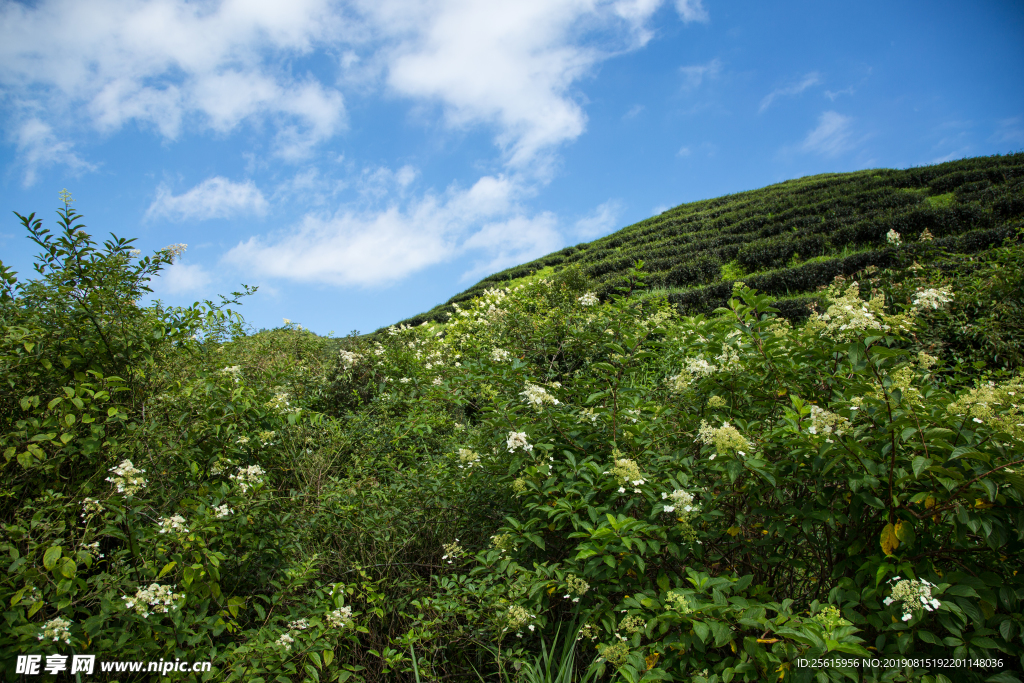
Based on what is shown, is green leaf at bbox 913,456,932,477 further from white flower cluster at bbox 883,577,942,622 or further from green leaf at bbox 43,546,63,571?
green leaf at bbox 43,546,63,571

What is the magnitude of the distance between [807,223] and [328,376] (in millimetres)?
13986

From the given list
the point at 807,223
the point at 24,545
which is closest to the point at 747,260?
the point at 807,223

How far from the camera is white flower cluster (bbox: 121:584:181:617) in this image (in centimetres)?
190

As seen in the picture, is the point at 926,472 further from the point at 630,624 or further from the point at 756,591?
the point at 630,624

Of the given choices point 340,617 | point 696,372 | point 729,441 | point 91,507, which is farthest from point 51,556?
point 696,372

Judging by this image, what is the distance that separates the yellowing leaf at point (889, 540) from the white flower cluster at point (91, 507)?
3.21 metres

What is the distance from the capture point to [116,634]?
6.57 feet

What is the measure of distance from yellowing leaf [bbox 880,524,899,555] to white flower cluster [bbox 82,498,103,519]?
10.5 ft

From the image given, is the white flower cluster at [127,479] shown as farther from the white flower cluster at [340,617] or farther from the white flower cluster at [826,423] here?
the white flower cluster at [826,423]

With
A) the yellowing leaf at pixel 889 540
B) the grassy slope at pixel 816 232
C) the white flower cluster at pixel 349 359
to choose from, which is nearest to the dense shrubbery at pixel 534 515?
the yellowing leaf at pixel 889 540

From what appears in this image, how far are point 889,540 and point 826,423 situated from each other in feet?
1.52

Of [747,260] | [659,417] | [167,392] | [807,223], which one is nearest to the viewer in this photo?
[659,417]

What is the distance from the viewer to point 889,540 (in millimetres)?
1728

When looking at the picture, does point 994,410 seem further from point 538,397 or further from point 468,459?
point 468,459
